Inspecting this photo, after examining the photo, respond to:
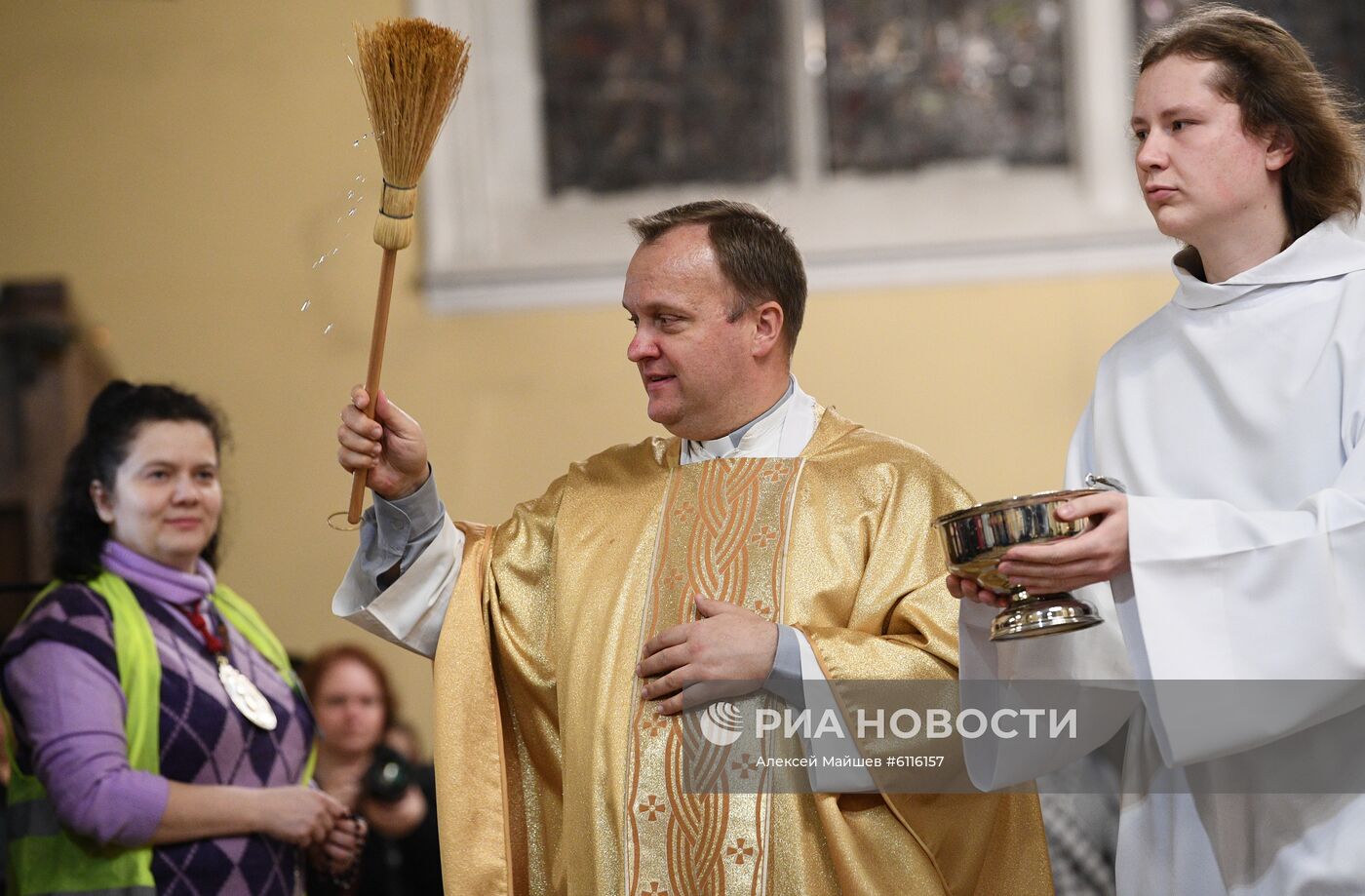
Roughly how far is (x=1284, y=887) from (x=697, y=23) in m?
5.89

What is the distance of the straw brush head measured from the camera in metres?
2.99

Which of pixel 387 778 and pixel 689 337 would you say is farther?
pixel 387 778

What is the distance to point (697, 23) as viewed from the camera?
7840mm

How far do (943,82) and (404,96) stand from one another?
5.14m

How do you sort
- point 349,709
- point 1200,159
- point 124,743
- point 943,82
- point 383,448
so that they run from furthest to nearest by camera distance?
point 943,82, point 349,709, point 124,743, point 383,448, point 1200,159

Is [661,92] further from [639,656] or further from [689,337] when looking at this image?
[639,656]

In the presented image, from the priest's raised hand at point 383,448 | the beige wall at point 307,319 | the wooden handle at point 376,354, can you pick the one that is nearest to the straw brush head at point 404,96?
the wooden handle at point 376,354

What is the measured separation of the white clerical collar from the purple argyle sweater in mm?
1314

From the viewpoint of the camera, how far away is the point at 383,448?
316 cm

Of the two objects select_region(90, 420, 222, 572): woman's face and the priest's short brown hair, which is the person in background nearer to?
select_region(90, 420, 222, 572): woman's face

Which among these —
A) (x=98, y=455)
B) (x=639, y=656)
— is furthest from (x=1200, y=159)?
(x=98, y=455)

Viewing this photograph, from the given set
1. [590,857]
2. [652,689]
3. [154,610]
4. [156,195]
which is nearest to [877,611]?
[652,689]

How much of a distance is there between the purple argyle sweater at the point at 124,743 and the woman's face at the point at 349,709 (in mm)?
1470

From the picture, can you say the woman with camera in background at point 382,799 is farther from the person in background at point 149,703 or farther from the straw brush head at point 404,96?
the straw brush head at point 404,96
